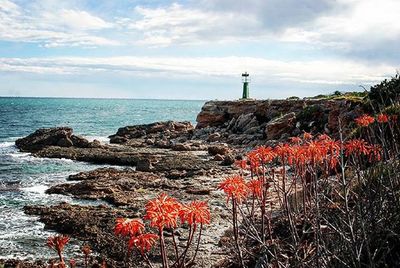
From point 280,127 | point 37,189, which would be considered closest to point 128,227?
point 37,189

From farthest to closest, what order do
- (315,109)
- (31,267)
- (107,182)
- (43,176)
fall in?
(315,109) → (43,176) → (107,182) → (31,267)

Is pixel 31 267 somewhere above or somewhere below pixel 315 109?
below

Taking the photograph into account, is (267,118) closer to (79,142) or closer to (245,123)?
(245,123)

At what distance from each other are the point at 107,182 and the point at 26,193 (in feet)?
13.5

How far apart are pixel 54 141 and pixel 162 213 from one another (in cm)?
4160

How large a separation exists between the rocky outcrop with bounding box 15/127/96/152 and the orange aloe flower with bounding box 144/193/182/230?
128 feet

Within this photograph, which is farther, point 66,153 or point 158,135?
point 158,135

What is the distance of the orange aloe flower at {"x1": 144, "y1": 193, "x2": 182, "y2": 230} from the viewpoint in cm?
427

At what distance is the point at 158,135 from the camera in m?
52.6

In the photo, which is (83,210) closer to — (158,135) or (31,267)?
(31,267)

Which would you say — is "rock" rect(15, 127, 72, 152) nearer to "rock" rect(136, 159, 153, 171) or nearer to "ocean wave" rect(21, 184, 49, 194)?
"rock" rect(136, 159, 153, 171)

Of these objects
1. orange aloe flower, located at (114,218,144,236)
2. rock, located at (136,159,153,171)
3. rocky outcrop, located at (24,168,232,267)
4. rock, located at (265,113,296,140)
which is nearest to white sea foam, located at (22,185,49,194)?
rocky outcrop, located at (24,168,232,267)

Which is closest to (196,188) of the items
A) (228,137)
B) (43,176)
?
(43,176)

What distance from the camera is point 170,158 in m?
34.3
